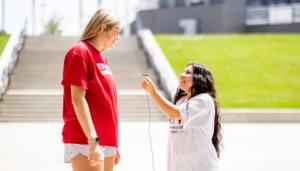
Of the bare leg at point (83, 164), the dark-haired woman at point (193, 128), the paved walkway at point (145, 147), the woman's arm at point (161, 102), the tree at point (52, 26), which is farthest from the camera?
the tree at point (52, 26)

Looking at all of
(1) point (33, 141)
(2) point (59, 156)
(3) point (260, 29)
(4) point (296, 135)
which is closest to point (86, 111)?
(2) point (59, 156)

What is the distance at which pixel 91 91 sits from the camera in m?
3.57

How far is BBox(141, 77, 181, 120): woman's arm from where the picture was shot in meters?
3.87

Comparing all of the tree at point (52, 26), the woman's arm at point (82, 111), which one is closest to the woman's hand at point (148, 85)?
the woman's arm at point (82, 111)

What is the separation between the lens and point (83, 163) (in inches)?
140

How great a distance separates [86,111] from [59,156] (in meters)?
6.00

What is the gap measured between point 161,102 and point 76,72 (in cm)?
79

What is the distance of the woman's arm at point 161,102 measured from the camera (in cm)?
387

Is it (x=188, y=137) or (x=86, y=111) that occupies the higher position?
(x=86, y=111)

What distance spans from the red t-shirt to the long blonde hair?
0.29ft

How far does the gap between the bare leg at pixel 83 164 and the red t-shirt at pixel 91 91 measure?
0.10m

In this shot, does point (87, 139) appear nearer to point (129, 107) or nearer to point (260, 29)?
→ point (129, 107)

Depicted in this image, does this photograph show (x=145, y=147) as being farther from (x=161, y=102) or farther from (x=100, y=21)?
(x=100, y=21)

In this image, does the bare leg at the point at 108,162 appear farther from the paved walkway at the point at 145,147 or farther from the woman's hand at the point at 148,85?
the paved walkway at the point at 145,147
